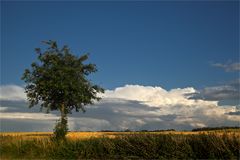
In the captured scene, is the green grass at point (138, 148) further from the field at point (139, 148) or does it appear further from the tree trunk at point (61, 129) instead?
the tree trunk at point (61, 129)

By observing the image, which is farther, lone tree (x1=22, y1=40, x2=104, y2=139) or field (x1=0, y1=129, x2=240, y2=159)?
lone tree (x1=22, y1=40, x2=104, y2=139)

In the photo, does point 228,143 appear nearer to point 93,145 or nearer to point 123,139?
point 123,139

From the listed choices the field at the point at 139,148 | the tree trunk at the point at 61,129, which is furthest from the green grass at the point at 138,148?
the tree trunk at the point at 61,129

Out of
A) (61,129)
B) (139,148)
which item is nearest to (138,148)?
(139,148)

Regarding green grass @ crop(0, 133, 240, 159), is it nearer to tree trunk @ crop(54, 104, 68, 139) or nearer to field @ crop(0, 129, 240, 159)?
field @ crop(0, 129, 240, 159)

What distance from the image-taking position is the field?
2827 cm

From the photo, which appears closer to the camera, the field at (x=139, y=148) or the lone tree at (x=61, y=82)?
the field at (x=139, y=148)

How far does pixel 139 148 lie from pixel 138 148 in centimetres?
12

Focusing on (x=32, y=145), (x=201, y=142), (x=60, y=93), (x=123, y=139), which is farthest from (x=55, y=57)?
(x=201, y=142)

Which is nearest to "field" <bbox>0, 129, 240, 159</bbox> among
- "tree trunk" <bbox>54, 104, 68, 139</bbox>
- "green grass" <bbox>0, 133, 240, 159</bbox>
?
"green grass" <bbox>0, 133, 240, 159</bbox>

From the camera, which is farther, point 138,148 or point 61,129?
point 61,129

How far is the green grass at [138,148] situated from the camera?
28250 mm

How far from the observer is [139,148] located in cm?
3020

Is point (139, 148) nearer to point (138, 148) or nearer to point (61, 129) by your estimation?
point (138, 148)
